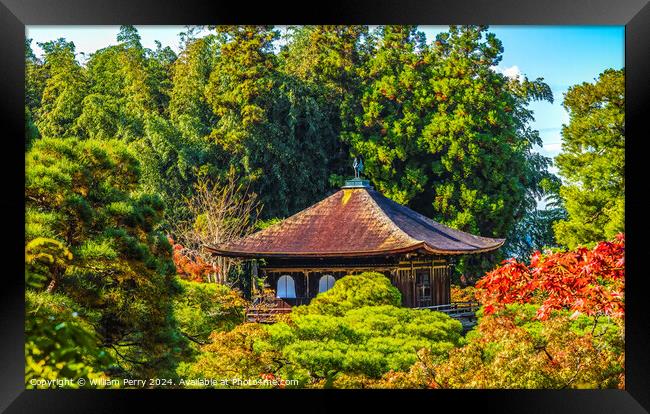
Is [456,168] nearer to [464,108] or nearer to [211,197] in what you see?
[464,108]

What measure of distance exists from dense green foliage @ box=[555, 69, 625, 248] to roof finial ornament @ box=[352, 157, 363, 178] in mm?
1909

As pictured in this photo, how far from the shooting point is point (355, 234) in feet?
29.9

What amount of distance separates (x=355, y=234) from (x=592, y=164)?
2348mm

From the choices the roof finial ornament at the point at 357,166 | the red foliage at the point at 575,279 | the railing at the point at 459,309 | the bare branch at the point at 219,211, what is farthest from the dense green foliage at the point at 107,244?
the red foliage at the point at 575,279

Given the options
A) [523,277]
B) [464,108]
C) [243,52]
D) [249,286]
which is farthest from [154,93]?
[523,277]

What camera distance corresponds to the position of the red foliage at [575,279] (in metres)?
7.29

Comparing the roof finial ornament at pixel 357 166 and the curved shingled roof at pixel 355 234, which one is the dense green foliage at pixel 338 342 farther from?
the roof finial ornament at pixel 357 166

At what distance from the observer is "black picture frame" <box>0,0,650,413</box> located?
672 cm

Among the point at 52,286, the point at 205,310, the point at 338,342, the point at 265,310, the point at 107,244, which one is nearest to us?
the point at 107,244

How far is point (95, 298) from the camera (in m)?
7.41

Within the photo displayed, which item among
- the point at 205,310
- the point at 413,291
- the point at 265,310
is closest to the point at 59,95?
the point at 205,310

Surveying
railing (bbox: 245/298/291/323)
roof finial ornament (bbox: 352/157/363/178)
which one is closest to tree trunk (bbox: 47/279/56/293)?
railing (bbox: 245/298/291/323)
